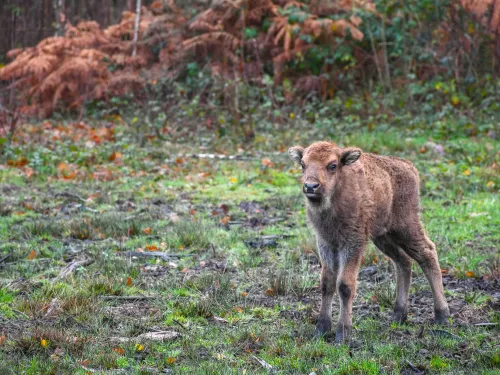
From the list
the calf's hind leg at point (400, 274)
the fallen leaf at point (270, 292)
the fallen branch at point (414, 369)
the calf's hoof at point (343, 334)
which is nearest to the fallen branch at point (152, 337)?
the calf's hoof at point (343, 334)

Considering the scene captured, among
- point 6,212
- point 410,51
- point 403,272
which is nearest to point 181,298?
point 403,272

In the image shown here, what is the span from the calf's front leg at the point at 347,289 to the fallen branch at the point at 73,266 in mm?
2978

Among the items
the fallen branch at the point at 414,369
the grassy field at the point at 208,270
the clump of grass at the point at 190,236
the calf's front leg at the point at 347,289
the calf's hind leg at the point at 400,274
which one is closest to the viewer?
the fallen branch at the point at 414,369

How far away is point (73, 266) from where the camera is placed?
7758mm

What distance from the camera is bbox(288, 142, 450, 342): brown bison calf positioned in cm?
595

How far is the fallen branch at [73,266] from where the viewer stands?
741 cm

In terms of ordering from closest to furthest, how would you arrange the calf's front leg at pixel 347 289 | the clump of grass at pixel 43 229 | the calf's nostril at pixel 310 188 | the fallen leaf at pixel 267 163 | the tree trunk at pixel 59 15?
the calf's nostril at pixel 310 188 < the calf's front leg at pixel 347 289 < the clump of grass at pixel 43 229 < the fallen leaf at pixel 267 163 < the tree trunk at pixel 59 15

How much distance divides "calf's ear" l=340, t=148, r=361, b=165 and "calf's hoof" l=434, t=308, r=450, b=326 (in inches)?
63.0

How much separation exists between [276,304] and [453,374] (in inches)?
86.0

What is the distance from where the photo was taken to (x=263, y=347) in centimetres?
573

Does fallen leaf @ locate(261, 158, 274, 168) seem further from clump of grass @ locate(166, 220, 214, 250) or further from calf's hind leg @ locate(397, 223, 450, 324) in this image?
calf's hind leg @ locate(397, 223, 450, 324)

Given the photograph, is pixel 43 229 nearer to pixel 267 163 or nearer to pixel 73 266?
pixel 73 266

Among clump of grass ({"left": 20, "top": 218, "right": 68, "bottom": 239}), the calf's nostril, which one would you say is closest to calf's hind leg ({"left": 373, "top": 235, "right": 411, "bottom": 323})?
the calf's nostril

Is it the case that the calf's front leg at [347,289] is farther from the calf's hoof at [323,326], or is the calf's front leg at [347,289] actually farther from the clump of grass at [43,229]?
the clump of grass at [43,229]
